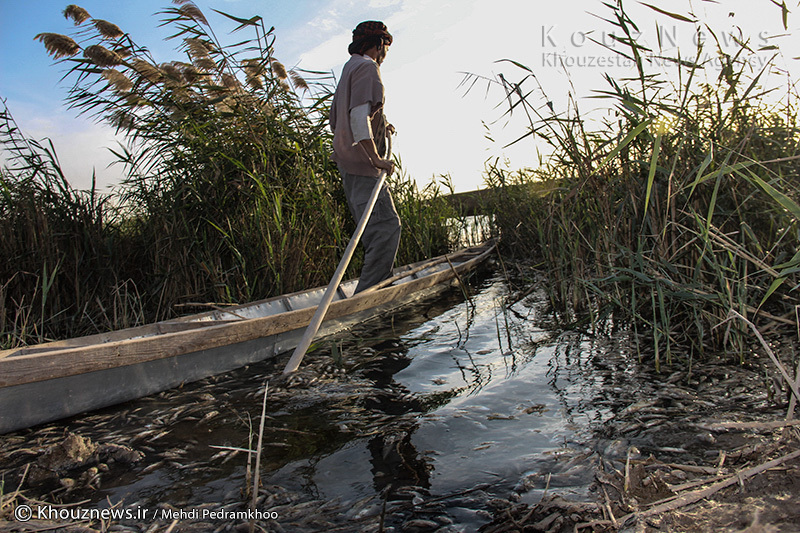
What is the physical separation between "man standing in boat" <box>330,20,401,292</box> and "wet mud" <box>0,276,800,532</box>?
1416 mm

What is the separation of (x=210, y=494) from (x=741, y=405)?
2104mm

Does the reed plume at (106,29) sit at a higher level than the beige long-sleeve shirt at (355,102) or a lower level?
higher

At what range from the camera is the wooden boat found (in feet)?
7.55

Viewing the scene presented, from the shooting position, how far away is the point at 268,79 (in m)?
4.86

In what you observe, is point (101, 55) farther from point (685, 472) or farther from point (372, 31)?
point (685, 472)

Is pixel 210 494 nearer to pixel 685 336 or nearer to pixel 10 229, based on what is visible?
pixel 685 336

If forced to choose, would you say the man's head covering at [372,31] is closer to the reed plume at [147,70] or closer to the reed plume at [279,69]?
the reed plume at [279,69]

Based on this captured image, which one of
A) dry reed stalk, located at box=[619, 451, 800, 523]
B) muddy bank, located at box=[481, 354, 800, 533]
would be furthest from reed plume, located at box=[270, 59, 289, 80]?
dry reed stalk, located at box=[619, 451, 800, 523]

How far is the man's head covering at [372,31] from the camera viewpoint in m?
4.45

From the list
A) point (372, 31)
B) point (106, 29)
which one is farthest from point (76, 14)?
point (372, 31)

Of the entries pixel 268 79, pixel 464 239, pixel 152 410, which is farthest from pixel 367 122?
pixel 464 239

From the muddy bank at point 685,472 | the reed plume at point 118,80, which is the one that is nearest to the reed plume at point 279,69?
the reed plume at point 118,80

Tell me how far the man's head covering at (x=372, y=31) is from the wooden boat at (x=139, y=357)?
85.5 inches

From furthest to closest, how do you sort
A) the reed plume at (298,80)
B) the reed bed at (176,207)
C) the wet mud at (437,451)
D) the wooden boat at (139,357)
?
1. the reed plume at (298,80)
2. the reed bed at (176,207)
3. the wooden boat at (139,357)
4. the wet mud at (437,451)
